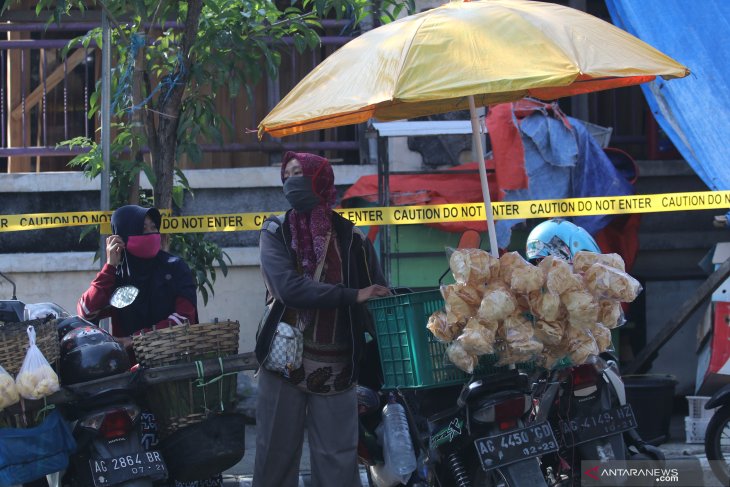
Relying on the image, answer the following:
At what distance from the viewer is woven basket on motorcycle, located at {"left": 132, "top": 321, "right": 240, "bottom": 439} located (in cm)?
483

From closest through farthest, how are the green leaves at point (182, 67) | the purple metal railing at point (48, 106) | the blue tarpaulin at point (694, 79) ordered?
1. the green leaves at point (182, 67)
2. the blue tarpaulin at point (694, 79)
3. the purple metal railing at point (48, 106)

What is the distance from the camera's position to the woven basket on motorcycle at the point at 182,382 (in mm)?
4832

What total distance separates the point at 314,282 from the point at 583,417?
1389 millimetres

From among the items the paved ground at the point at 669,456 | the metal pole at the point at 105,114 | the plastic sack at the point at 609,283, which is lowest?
the paved ground at the point at 669,456

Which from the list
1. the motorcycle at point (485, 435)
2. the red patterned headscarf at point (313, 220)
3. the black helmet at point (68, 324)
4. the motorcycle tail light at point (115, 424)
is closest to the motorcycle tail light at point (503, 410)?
the motorcycle at point (485, 435)

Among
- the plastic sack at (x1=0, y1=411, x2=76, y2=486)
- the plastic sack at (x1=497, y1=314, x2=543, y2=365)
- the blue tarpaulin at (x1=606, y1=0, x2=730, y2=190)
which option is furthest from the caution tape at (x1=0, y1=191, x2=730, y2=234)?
the plastic sack at (x1=497, y1=314, x2=543, y2=365)

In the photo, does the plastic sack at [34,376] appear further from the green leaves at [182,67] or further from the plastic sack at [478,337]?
the green leaves at [182,67]

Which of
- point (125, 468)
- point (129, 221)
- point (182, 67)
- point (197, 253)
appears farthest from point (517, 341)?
point (197, 253)

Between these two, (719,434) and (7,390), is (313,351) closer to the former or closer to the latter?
(7,390)

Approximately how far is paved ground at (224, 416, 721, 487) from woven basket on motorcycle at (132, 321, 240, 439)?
138 cm

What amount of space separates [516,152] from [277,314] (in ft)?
11.9

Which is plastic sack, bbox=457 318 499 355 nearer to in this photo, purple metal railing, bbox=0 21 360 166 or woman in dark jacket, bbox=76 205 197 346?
woman in dark jacket, bbox=76 205 197 346

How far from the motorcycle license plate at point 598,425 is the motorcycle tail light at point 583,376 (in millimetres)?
153

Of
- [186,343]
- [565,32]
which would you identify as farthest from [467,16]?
[186,343]
